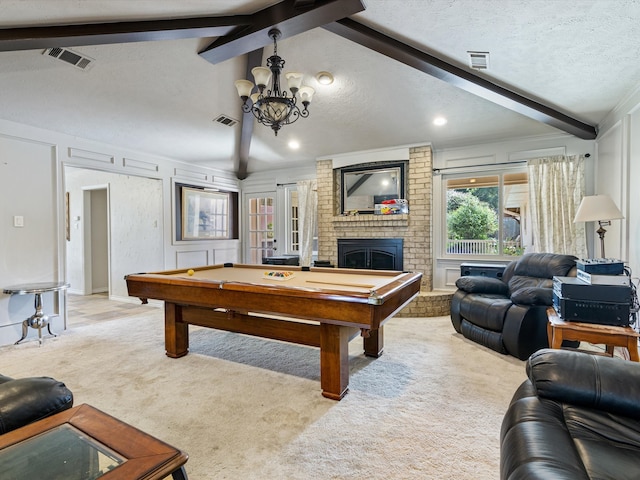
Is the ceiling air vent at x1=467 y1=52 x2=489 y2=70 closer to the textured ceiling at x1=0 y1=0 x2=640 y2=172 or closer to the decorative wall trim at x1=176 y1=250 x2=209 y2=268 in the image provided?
the textured ceiling at x1=0 y1=0 x2=640 y2=172

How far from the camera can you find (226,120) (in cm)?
Answer: 457

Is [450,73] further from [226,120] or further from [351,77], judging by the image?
[226,120]

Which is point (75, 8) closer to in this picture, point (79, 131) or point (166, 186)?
point (79, 131)

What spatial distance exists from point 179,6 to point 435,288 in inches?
184

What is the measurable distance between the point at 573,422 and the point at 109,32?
3667mm

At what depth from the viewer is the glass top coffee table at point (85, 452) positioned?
2.95ft

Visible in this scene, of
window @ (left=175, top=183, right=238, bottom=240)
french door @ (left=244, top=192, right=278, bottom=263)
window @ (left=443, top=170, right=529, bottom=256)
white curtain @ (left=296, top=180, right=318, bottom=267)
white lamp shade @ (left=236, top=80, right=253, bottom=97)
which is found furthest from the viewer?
french door @ (left=244, top=192, right=278, bottom=263)

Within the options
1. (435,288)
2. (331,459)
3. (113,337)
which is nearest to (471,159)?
(435,288)

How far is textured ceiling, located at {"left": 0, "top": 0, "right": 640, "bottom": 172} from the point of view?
237 centimetres

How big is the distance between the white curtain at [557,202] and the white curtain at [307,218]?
135 inches

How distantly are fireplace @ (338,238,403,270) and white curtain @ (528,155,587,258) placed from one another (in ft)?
6.13

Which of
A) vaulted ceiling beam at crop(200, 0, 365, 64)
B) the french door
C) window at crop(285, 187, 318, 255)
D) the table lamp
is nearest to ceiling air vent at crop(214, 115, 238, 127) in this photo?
vaulted ceiling beam at crop(200, 0, 365, 64)

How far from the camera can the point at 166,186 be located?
553 centimetres

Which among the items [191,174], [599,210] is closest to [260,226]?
[191,174]
